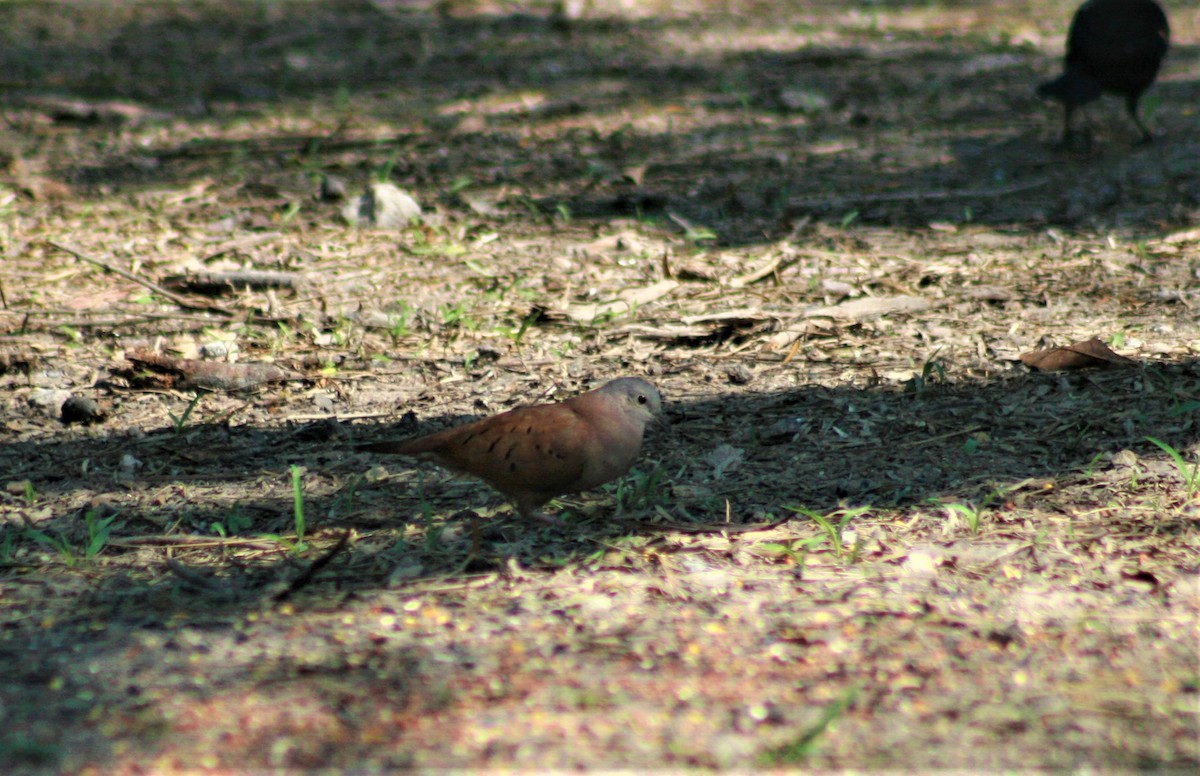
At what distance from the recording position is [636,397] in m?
3.64

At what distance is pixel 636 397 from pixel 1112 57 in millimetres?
5439

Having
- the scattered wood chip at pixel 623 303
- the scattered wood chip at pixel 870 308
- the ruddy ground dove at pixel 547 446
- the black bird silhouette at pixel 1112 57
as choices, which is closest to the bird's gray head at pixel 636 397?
the ruddy ground dove at pixel 547 446

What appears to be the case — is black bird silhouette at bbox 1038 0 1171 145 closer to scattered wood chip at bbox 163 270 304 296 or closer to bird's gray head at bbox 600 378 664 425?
scattered wood chip at bbox 163 270 304 296

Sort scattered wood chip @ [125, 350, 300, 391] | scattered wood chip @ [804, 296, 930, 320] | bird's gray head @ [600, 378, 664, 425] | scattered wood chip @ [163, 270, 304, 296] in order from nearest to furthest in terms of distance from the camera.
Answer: bird's gray head @ [600, 378, 664, 425], scattered wood chip @ [125, 350, 300, 391], scattered wood chip @ [804, 296, 930, 320], scattered wood chip @ [163, 270, 304, 296]

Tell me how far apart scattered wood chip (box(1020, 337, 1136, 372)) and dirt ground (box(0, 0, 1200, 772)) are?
0.09ft

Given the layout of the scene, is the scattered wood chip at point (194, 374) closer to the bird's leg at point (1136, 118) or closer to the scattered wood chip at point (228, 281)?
the scattered wood chip at point (228, 281)

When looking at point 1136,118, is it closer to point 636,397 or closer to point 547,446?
point 636,397

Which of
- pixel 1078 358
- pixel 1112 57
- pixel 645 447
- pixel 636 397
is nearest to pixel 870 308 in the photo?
pixel 1078 358

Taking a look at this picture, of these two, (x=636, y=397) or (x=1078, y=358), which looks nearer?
(x=636, y=397)

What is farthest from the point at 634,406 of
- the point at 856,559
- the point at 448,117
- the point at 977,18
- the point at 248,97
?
the point at 977,18

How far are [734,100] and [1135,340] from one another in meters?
4.82

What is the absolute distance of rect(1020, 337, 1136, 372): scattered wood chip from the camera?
14.6ft

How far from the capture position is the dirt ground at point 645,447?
263 centimetres

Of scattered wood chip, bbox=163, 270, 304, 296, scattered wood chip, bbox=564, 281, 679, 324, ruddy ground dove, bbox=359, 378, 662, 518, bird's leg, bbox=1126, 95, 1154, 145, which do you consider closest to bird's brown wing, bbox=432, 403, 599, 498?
ruddy ground dove, bbox=359, 378, 662, 518
